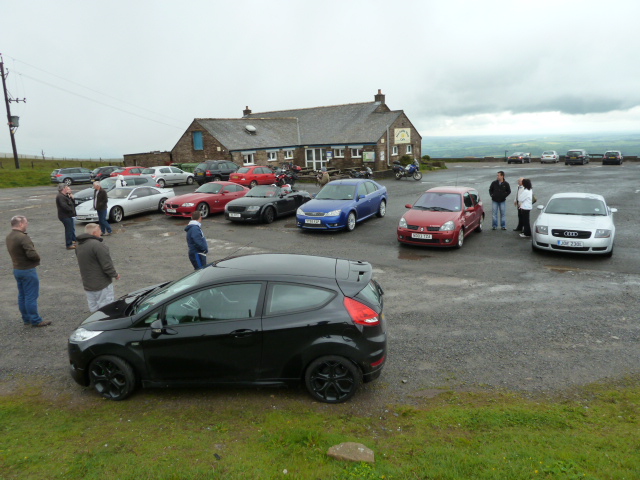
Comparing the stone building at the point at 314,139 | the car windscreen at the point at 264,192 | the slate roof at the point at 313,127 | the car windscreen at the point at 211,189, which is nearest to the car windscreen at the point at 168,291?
the car windscreen at the point at 264,192

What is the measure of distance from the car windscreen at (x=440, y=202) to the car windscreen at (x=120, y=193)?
12363 millimetres

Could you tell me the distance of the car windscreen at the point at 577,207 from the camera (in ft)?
40.7

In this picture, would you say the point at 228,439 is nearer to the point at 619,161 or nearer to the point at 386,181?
the point at 386,181

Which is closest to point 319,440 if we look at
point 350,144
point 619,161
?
point 350,144

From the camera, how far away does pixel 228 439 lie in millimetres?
4547

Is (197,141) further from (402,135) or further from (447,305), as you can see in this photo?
(447,305)

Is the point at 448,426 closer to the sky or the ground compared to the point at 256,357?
closer to the ground

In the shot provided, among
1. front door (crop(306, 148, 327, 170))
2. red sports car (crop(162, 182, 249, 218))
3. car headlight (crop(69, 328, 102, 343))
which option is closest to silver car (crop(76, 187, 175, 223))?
red sports car (crop(162, 182, 249, 218))

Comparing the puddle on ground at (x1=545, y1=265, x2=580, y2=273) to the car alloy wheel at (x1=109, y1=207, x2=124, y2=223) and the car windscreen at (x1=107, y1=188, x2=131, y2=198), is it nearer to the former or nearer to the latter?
the car alloy wheel at (x1=109, y1=207, x2=124, y2=223)

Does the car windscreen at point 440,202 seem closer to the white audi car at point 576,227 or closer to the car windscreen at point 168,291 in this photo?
the white audi car at point 576,227

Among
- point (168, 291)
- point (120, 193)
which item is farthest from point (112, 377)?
point (120, 193)

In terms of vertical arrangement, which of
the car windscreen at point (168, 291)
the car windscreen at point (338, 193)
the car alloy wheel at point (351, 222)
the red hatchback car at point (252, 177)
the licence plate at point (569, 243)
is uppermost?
the red hatchback car at point (252, 177)

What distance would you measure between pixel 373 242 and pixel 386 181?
68.1 ft

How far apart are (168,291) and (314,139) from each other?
41907mm
